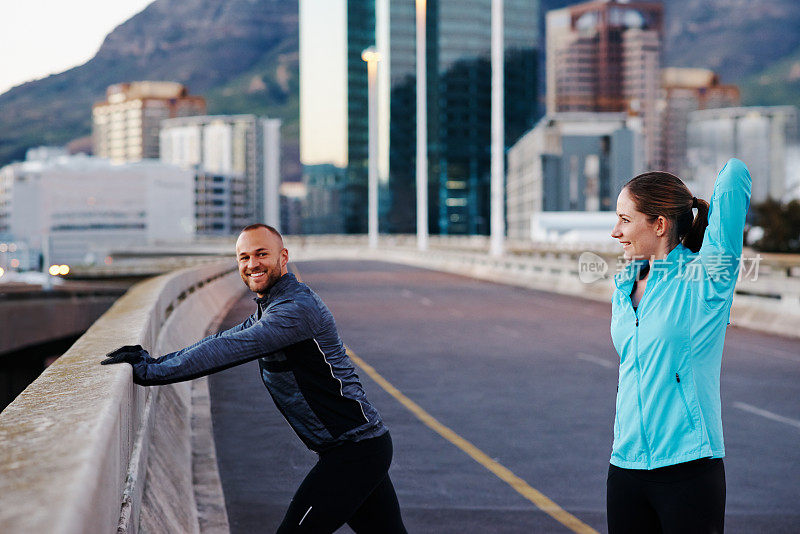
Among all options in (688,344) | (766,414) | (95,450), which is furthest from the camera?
(766,414)

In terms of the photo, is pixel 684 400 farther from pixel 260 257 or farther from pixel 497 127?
pixel 497 127

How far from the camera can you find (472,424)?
38.9ft

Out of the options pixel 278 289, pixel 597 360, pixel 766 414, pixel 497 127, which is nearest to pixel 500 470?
pixel 766 414

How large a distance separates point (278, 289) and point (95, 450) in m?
1.61

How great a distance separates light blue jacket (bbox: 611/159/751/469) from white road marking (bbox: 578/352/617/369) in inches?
519

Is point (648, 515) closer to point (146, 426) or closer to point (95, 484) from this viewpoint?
point (95, 484)

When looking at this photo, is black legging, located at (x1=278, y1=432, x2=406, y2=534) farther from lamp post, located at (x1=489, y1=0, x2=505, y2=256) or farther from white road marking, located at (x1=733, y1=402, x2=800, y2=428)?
lamp post, located at (x1=489, y1=0, x2=505, y2=256)

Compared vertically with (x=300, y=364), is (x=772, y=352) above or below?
below

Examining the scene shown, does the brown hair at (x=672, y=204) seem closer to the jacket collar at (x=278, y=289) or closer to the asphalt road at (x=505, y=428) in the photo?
the jacket collar at (x=278, y=289)

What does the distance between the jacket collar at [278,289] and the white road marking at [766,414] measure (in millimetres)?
8630

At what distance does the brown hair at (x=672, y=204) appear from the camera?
389 cm

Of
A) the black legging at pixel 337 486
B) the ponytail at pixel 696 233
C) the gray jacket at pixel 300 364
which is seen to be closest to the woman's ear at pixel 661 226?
the ponytail at pixel 696 233

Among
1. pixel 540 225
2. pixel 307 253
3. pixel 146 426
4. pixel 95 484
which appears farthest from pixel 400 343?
pixel 540 225

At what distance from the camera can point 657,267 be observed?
12.8 feet
